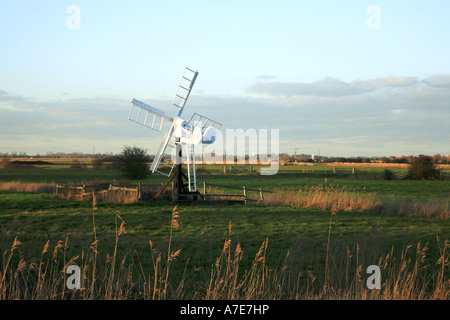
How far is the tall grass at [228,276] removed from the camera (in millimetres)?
5918

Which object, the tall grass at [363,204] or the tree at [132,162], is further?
the tree at [132,162]

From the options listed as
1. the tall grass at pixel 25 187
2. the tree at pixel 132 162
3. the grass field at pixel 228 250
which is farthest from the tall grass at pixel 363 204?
the tree at pixel 132 162

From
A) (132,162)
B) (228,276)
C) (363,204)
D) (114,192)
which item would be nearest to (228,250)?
(228,276)

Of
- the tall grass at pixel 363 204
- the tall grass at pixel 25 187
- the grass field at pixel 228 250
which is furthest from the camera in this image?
the tall grass at pixel 25 187

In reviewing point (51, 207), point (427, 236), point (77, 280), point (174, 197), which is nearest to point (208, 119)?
point (174, 197)

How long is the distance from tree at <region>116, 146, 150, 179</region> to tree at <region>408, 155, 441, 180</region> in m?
38.3

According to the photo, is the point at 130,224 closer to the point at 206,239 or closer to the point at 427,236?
the point at 206,239

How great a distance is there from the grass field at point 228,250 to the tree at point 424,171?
41861 millimetres

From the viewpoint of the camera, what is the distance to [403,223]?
1695cm

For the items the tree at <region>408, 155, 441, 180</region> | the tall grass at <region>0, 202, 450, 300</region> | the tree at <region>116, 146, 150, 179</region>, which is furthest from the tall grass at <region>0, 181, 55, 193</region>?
the tree at <region>408, 155, 441, 180</region>

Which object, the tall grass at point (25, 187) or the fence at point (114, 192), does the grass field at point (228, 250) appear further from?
the tall grass at point (25, 187)

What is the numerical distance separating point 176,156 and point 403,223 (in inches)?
459

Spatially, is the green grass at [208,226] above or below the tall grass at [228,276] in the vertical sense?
below
